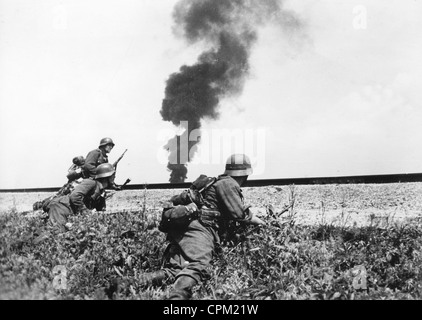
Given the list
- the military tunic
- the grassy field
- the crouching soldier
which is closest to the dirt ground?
the grassy field

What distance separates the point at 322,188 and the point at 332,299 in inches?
197

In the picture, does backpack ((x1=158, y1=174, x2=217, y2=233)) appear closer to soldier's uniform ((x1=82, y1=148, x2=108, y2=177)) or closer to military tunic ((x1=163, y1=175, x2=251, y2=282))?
military tunic ((x1=163, y1=175, x2=251, y2=282))

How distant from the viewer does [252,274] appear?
185 inches

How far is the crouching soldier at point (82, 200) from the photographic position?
274 inches

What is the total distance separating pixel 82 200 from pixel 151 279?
310 cm

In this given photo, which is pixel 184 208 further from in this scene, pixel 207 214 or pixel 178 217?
pixel 207 214

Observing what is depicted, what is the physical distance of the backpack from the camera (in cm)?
473

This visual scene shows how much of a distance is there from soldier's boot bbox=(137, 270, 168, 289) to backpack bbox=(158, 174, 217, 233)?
0.53 meters

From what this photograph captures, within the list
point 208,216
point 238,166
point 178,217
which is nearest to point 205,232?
point 208,216

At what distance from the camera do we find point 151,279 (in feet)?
15.1

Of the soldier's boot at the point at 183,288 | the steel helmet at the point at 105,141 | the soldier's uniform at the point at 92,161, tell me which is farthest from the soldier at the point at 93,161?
the soldier's boot at the point at 183,288

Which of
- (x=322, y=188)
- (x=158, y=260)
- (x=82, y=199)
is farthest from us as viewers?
(x=322, y=188)
